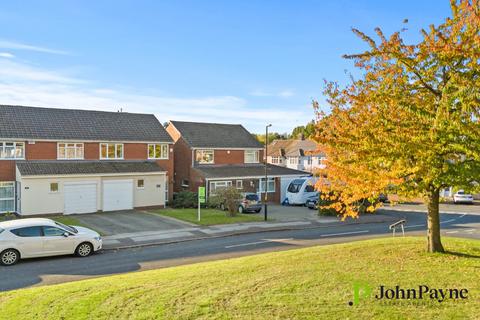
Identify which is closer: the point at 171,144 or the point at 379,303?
the point at 379,303

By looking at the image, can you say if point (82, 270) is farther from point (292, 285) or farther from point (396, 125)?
point (396, 125)

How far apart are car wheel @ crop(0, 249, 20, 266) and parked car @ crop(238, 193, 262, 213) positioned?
17.9 metres

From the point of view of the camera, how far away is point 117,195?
31219 millimetres

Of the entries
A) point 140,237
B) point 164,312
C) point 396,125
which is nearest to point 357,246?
point 396,125

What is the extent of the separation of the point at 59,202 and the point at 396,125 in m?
24.7

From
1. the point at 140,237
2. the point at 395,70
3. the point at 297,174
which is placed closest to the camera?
the point at 395,70

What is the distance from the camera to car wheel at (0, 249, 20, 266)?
15070mm

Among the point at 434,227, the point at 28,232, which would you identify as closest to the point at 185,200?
the point at 28,232

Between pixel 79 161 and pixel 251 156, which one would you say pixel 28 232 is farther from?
pixel 251 156

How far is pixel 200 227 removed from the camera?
23.9 m

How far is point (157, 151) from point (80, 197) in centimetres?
811

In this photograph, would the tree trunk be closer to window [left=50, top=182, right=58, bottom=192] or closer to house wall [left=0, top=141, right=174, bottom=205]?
window [left=50, top=182, right=58, bottom=192]

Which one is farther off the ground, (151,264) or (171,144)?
(171,144)

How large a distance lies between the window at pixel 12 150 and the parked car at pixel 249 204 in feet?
52.7
